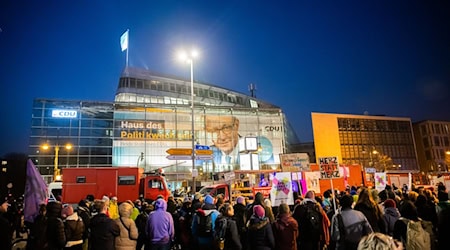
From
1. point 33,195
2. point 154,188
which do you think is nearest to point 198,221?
point 33,195

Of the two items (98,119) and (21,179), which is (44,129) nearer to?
(98,119)

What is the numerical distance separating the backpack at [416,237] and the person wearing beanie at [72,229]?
580 cm

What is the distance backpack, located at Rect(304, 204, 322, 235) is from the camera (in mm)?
6746

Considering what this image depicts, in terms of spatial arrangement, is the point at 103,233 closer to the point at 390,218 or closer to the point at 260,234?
the point at 260,234

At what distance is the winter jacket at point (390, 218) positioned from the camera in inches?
248

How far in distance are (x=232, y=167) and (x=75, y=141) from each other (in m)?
18.9

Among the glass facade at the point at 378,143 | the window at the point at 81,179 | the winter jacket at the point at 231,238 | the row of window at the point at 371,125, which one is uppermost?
the row of window at the point at 371,125

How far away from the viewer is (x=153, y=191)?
20.4 m

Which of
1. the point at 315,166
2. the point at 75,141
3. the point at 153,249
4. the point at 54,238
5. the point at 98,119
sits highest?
the point at 98,119

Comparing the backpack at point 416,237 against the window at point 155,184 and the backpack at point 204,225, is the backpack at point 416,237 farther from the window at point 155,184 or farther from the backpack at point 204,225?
the window at point 155,184

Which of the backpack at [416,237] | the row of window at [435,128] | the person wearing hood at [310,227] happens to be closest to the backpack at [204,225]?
the person wearing hood at [310,227]

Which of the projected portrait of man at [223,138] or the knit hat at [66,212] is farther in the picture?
the projected portrait of man at [223,138]

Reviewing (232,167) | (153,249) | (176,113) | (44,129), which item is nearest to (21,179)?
(44,129)

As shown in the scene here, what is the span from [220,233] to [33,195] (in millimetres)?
5420
